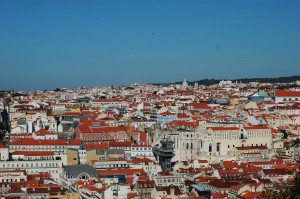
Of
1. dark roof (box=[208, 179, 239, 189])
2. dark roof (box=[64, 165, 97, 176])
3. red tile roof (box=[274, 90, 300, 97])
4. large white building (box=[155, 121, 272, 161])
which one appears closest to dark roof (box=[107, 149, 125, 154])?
large white building (box=[155, 121, 272, 161])

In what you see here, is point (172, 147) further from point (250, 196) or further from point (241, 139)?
point (250, 196)

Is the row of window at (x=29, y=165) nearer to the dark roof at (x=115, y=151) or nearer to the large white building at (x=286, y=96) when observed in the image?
the dark roof at (x=115, y=151)

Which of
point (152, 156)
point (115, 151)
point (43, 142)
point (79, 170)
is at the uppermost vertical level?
point (43, 142)

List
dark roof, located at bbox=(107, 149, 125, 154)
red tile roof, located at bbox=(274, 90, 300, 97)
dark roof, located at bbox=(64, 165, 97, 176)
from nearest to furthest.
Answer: dark roof, located at bbox=(64, 165, 97, 176) < dark roof, located at bbox=(107, 149, 125, 154) < red tile roof, located at bbox=(274, 90, 300, 97)

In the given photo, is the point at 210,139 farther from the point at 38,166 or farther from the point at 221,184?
the point at 221,184

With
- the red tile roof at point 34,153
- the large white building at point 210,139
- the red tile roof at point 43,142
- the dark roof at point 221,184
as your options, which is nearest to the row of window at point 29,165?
the red tile roof at point 34,153

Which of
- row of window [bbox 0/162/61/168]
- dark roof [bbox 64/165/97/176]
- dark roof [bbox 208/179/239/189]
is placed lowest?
dark roof [bbox 208/179/239/189]

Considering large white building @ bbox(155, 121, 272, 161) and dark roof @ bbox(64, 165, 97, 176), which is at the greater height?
large white building @ bbox(155, 121, 272, 161)

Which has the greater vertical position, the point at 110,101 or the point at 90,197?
the point at 110,101

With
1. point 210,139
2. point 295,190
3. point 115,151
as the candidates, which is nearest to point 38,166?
point 115,151

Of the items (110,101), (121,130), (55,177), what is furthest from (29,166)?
(110,101)

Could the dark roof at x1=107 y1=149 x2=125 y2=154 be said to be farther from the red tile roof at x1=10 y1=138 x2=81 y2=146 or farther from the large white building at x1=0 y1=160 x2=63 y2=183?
the large white building at x1=0 y1=160 x2=63 y2=183
